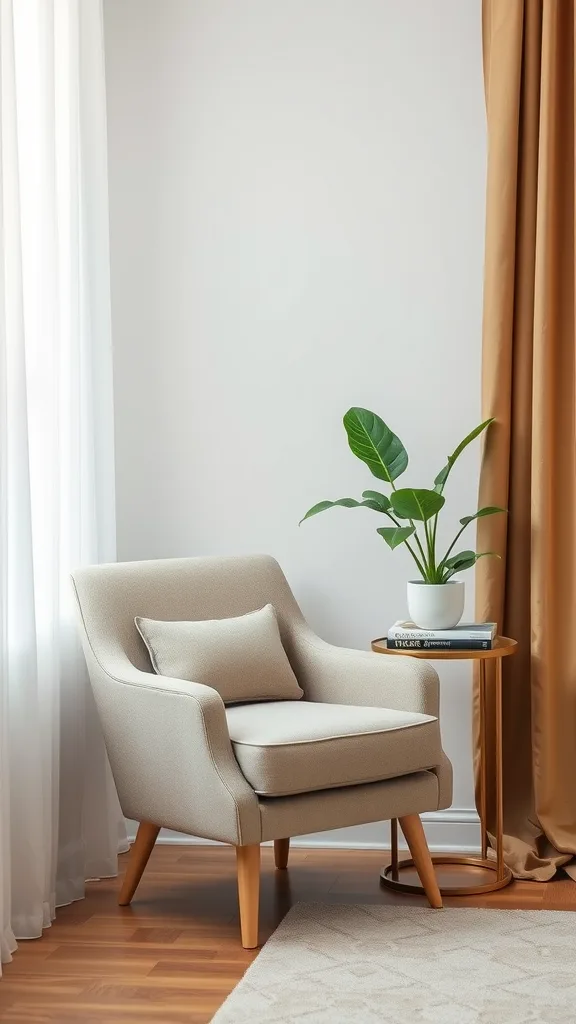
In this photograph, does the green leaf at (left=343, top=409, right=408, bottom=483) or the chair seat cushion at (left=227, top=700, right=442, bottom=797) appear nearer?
the chair seat cushion at (left=227, top=700, right=442, bottom=797)

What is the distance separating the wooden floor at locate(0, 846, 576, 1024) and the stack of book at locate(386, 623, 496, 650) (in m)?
0.65

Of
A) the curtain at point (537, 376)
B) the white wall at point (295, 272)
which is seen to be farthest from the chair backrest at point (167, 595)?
the curtain at point (537, 376)

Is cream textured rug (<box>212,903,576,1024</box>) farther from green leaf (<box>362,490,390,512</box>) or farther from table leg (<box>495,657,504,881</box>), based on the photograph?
green leaf (<box>362,490,390,512</box>)

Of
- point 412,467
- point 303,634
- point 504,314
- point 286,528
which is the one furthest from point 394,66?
point 303,634

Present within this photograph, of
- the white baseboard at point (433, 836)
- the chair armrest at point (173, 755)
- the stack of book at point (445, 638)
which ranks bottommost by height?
the white baseboard at point (433, 836)

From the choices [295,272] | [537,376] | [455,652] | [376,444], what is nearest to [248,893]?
[455,652]

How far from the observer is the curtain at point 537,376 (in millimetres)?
3287

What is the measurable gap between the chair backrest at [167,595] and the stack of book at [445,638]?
0.35 metres

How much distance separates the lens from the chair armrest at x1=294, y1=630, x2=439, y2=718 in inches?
118

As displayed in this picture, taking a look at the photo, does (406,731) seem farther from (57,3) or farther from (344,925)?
(57,3)

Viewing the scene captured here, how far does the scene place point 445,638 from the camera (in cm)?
311

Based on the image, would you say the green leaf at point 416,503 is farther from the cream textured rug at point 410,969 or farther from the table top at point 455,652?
the cream textured rug at point 410,969

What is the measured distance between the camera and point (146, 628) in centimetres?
309

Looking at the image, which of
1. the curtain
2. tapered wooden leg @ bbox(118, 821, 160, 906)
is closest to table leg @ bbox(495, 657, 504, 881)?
the curtain
